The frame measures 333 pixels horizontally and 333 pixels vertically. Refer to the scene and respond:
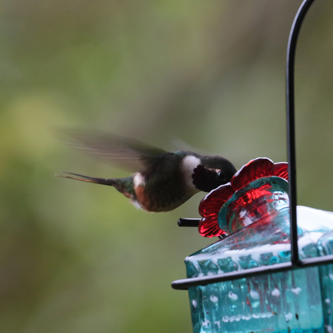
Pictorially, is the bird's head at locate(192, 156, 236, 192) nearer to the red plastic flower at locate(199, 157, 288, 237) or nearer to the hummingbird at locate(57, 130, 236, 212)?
the hummingbird at locate(57, 130, 236, 212)

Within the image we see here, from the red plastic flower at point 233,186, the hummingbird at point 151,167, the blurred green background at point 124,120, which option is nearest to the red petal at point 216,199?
the red plastic flower at point 233,186

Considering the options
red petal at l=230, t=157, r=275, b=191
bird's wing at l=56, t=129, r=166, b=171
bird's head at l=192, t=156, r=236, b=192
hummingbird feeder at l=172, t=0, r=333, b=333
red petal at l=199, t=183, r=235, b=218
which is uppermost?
bird's wing at l=56, t=129, r=166, b=171

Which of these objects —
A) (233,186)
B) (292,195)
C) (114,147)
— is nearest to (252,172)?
(233,186)

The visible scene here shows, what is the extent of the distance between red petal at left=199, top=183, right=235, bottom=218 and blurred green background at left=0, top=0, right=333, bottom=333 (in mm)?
1711

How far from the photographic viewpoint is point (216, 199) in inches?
35.3

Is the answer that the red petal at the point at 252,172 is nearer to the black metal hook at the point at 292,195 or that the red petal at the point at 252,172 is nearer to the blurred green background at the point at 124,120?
the black metal hook at the point at 292,195

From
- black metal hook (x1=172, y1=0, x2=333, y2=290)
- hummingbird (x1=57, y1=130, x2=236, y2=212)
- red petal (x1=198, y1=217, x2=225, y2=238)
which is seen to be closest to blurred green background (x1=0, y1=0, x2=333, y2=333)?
hummingbird (x1=57, y1=130, x2=236, y2=212)

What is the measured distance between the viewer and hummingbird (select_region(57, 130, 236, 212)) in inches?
52.0

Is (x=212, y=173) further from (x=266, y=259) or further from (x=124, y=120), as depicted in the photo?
(x=124, y=120)

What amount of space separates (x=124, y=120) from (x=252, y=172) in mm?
2035

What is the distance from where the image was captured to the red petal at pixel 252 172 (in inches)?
33.9

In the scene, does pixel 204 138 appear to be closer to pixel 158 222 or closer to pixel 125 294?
pixel 158 222

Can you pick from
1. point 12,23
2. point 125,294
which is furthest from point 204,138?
point 12,23

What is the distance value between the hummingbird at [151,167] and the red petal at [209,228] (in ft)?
0.98
